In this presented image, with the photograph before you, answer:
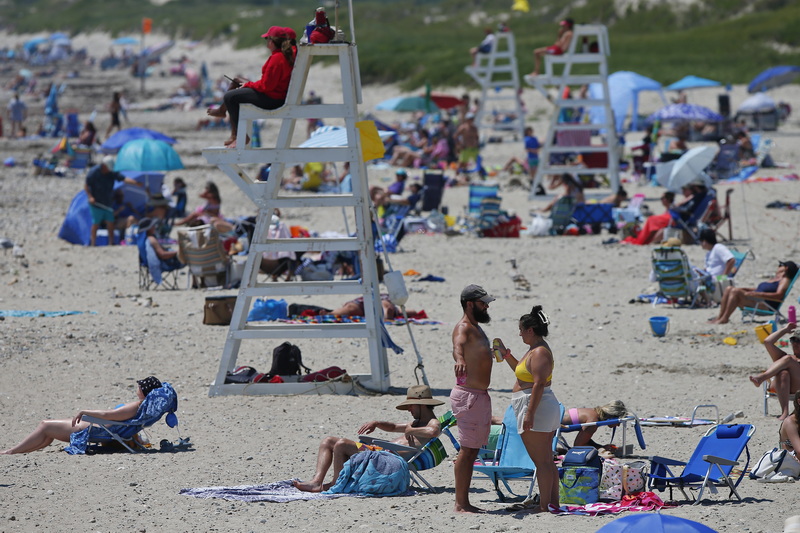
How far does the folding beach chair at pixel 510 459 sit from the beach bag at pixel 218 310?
5.07 meters

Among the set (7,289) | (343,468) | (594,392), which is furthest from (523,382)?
(7,289)

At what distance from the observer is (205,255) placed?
42.6ft

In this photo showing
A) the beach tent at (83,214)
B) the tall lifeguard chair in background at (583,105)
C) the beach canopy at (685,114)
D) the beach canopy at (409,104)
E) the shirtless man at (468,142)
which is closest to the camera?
the beach tent at (83,214)

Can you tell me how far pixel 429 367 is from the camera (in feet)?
32.6

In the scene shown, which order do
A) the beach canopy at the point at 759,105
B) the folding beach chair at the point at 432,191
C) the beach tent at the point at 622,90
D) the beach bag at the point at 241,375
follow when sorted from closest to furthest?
1. the beach bag at the point at 241,375
2. the folding beach chair at the point at 432,191
3. the beach tent at the point at 622,90
4. the beach canopy at the point at 759,105

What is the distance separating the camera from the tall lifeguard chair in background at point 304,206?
28.1 ft

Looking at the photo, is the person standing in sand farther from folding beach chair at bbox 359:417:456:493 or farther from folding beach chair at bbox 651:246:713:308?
folding beach chair at bbox 651:246:713:308

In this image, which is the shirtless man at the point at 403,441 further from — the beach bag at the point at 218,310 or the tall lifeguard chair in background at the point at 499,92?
the tall lifeguard chair in background at the point at 499,92

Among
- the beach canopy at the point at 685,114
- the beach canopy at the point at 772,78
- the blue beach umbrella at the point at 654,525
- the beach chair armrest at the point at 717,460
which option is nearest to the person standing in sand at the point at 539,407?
the beach chair armrest at the point at 717,460

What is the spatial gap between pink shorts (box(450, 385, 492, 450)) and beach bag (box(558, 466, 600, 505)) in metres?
0.55

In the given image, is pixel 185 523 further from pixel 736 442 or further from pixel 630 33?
pixel 630 33

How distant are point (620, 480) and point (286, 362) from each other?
370 cm

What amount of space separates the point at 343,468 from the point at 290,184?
1593 centimetres

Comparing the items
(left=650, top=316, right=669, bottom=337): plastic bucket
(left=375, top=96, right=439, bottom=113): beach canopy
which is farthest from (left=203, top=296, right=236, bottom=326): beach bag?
(left=375, top=96, right=439, bottom=113): beach canopy
